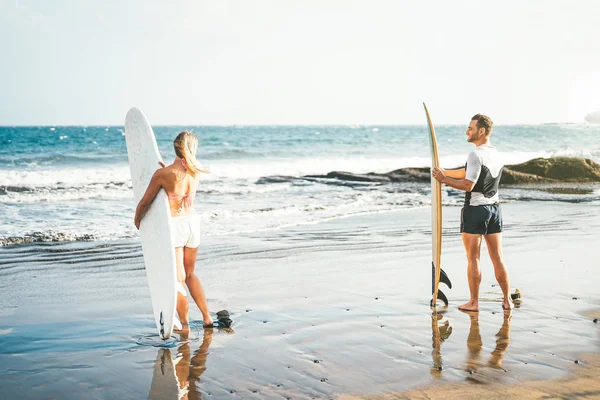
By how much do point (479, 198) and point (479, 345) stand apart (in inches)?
58.0

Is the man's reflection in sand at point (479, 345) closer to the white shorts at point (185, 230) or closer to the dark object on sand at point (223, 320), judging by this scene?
the dark object on sand at point (223, 320)

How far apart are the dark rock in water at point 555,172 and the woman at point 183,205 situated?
56.7 ft

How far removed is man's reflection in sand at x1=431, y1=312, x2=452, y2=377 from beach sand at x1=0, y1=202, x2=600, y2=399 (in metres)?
0.01

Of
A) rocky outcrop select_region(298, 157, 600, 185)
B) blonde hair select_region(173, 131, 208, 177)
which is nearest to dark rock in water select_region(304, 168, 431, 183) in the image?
rocky outcrop select_region(298, 157, 600, 185)

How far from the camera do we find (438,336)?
16.5 feet

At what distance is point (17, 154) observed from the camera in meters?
39.9

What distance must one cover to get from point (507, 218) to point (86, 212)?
910cm

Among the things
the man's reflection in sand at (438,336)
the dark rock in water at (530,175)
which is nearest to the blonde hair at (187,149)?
the man's reflection in sand at (438,336)

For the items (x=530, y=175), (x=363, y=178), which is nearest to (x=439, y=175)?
(x=530, y=175)

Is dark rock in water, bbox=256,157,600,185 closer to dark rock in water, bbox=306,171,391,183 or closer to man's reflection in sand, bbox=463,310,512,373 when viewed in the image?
dark rock in water, bbox=306,171,391,183

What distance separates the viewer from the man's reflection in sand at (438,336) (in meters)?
4.34

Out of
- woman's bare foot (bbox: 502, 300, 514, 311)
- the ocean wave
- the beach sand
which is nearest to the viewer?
the beach sand

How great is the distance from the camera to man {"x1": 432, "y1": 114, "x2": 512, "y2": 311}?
559 cm

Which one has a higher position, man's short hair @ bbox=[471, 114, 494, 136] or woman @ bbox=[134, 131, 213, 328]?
man's short hair @ bbox=[471, 114, 494, 136]
